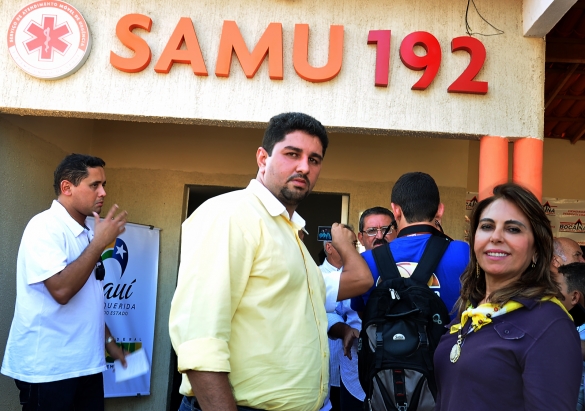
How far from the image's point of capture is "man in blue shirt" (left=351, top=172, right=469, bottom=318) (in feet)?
9.00

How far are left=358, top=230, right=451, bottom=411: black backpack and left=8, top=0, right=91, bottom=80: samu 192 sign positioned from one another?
10.5ft

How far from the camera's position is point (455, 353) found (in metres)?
2.02

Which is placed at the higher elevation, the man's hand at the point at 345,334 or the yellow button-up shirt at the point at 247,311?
the yellow button-up shirt at the point at 247,311

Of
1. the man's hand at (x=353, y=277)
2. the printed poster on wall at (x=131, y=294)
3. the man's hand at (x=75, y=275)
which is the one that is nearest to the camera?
the man's hand at (x=353, y=277)

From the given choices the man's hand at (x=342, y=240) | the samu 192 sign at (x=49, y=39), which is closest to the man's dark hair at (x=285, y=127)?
the man's hand at (x=342, y=240)

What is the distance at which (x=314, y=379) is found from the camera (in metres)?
2.10

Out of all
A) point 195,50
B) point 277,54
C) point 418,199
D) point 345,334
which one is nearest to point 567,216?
point 277,54

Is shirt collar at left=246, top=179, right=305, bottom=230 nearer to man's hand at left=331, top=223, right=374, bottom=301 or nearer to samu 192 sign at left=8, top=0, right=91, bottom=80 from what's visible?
man's hand at left=331, top=223, right=374, bottom=301

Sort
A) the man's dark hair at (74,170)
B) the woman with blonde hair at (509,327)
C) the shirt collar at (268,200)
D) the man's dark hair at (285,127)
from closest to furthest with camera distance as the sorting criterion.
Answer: the woman with blonde hair at (509,327) → the shirt collar at (268,200) → the man's dark hair at (285,127) → the man's dark hair at (74,170)

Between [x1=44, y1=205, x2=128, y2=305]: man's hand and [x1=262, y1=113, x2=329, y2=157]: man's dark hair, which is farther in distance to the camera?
[x1=44, y1=205, x2=128, y2=305]: man's hand

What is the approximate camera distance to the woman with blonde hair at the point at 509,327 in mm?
1721

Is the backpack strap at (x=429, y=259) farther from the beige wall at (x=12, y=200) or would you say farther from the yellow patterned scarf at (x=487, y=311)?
the beige wall at (x=12, y=200)

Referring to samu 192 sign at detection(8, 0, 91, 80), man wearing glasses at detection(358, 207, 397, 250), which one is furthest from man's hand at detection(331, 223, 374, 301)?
samu 192 sign at detection(8, 0, 91, 80)

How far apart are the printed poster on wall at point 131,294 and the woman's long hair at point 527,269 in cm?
423
